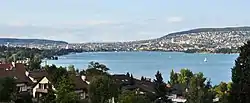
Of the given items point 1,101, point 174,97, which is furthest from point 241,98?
point 174,97

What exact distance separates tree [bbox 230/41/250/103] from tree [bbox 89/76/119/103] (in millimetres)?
9398

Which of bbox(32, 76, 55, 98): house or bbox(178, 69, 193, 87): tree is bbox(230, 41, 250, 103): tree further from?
bbox(178, 69, 193, 87): tree

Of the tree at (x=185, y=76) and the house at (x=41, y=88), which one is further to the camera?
the tree at (x=185, y=76)

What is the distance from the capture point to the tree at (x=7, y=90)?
28.0 m

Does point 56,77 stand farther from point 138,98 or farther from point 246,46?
point 246,46

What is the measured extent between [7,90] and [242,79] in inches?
569

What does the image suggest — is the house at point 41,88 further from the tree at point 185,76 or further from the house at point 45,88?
the tree at point 185,76

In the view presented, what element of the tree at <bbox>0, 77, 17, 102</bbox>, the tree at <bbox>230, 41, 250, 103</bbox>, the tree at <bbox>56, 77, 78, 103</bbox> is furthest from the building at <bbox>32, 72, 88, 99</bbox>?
the tree at <bbox>230, 41, 250, 103</bbox>

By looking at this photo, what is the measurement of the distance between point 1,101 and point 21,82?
25.9ft

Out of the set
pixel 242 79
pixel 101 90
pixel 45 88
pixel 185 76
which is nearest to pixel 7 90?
pixel 101 90

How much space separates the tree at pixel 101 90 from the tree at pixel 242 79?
9398 millimetres

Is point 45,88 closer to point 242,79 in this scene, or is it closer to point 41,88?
point 41,88

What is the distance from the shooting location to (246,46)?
21.0 meters

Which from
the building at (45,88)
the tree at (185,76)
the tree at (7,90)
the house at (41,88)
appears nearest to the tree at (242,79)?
the tree at (7,90)
